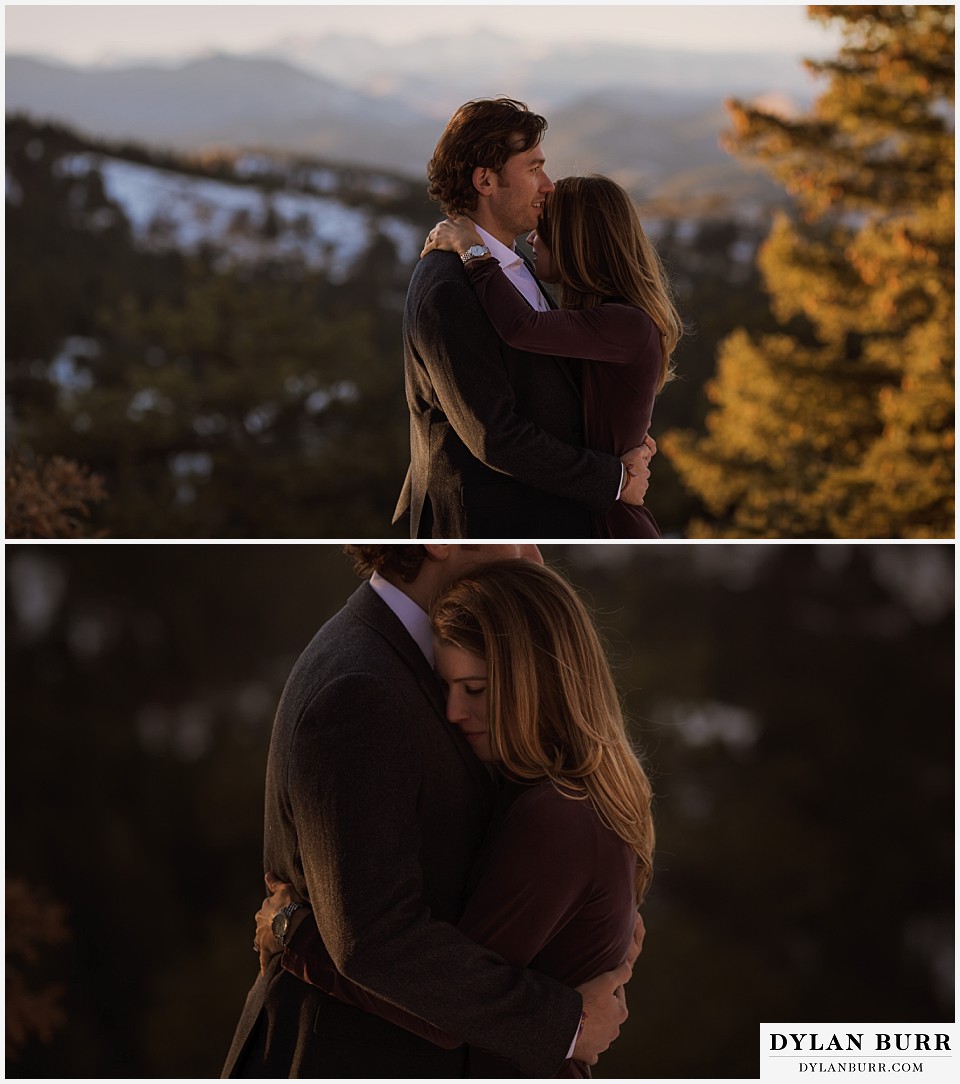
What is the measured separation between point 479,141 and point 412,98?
23.7ft

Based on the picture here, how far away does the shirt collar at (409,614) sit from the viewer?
2.13 m

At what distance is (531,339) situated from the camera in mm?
2234

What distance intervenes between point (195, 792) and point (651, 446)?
6.45m

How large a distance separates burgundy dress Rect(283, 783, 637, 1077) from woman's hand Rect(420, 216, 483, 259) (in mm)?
960

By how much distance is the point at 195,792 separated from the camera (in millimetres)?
8258

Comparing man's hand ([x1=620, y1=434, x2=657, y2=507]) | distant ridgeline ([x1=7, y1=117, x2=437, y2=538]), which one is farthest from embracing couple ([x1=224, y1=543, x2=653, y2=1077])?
distant ridgeline ([x1=7, y1=117, x2=437, y2=538])

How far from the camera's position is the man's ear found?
7.50 feet

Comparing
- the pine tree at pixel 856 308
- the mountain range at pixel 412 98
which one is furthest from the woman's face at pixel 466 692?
the pine tree at pixel 856 308

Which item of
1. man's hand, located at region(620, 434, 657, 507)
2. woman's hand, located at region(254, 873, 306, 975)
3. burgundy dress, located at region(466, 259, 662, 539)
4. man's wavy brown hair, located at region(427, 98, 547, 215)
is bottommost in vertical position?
woman's hand, located at region(254, 873, 306, 975)

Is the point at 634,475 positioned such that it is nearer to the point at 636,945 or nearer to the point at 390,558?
the point at 390,558

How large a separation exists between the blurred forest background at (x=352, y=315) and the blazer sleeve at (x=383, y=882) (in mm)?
6770

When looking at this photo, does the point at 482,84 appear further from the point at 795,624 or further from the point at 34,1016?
the point at 34,1016

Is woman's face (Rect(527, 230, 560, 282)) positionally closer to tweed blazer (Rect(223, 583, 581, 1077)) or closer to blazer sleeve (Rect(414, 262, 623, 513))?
blazer sleeve (Rect(414, 262, 623, 513))

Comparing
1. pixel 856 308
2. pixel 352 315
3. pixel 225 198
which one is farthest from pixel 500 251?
pixel 225 198
